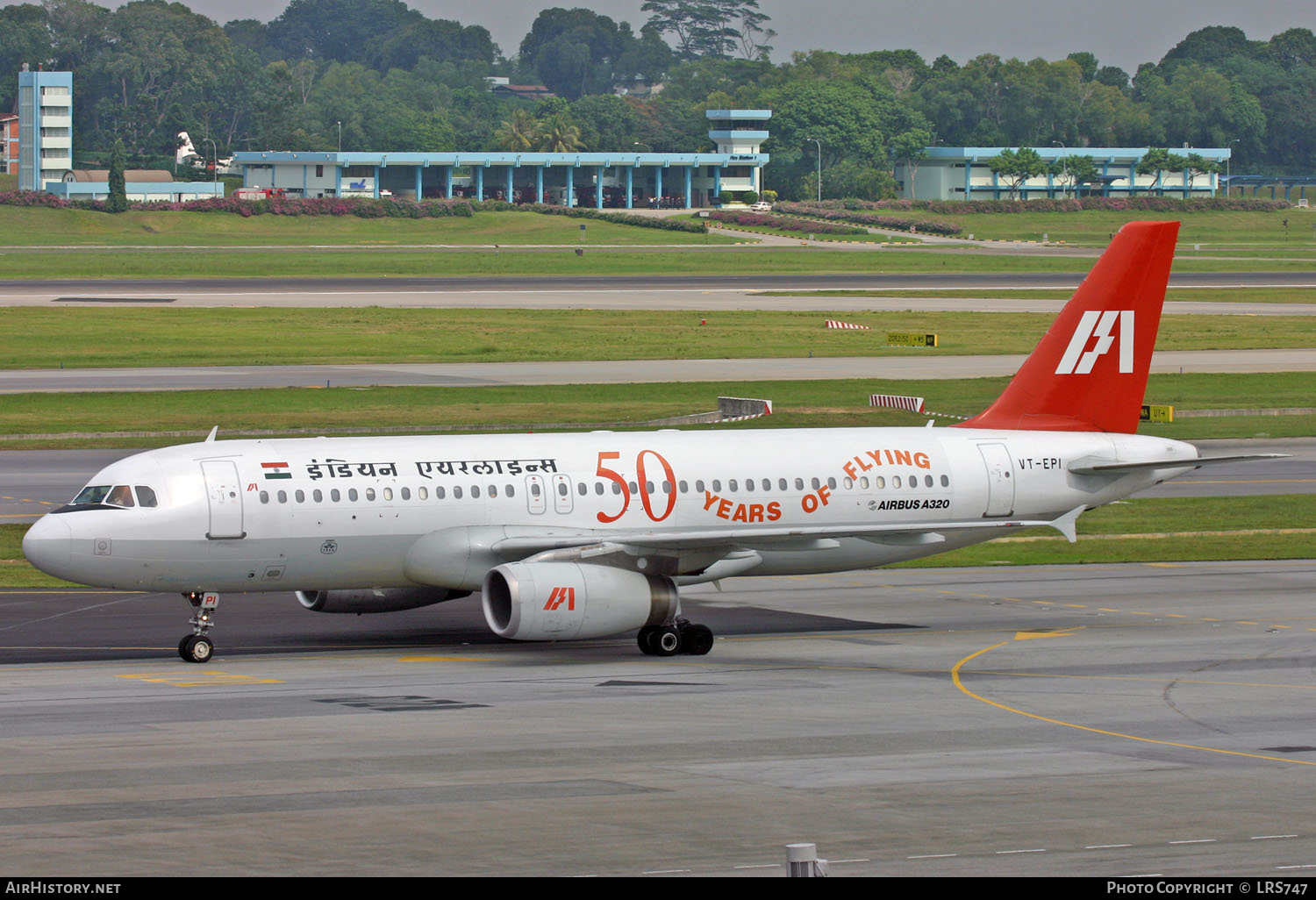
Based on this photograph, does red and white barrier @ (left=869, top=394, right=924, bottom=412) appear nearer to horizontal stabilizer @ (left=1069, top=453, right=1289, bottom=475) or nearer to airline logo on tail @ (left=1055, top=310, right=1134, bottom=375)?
airline logo on tail @ (left=1055, top=310, right=1134, bottom=375)

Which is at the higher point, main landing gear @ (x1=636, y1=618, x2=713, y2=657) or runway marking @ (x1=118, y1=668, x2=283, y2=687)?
main landing gear @ (x1=636, y1=618, x2=713, y2=657)

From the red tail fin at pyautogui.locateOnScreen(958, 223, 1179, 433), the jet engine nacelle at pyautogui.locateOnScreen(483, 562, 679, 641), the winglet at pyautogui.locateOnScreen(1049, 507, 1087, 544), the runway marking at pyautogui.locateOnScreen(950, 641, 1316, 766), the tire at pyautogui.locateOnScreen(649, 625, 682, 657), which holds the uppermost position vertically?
the red tail fin at pyautogui.locateOnScreen(958, 223, 1179, 433)

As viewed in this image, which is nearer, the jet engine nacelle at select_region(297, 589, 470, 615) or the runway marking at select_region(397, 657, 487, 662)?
the runway marking at select_region(397, 657, 487, 662)

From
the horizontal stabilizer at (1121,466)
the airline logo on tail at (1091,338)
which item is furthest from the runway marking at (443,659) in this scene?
the airline logo on tail at (1091,338)

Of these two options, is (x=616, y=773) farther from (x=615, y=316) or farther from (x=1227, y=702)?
(x=615, y=316)

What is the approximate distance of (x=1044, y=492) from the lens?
132 feet

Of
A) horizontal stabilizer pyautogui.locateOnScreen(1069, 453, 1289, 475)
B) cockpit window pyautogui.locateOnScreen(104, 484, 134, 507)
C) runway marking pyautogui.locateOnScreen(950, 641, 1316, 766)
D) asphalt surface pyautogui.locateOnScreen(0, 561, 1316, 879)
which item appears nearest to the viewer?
asphalt surface pyautogui.locateOnScreen(0, 561, 1316, 879)

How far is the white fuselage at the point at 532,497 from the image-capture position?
33.9 meters

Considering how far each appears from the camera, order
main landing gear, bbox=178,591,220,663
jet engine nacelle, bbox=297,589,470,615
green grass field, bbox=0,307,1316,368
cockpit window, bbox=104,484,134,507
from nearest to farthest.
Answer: cockpit window, bbox=104,484,134,507
main landing gear, bbox=178,591,220,663
jet engine nacelle, bbox=297,589,470,615
green grass field, bbox=0,307,1316,368

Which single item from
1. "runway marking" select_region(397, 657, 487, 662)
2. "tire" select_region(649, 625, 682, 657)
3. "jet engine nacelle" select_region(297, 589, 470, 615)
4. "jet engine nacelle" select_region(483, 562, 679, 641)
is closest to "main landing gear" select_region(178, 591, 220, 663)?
"jet engine nacelle" select_region(297, 589, 470, 615)

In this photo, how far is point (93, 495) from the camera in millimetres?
34188

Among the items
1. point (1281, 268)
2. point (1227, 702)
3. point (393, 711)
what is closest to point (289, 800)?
point (393, 711)

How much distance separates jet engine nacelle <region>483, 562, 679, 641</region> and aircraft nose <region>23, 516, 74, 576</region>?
7706 mm

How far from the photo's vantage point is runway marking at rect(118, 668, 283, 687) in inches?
1249
